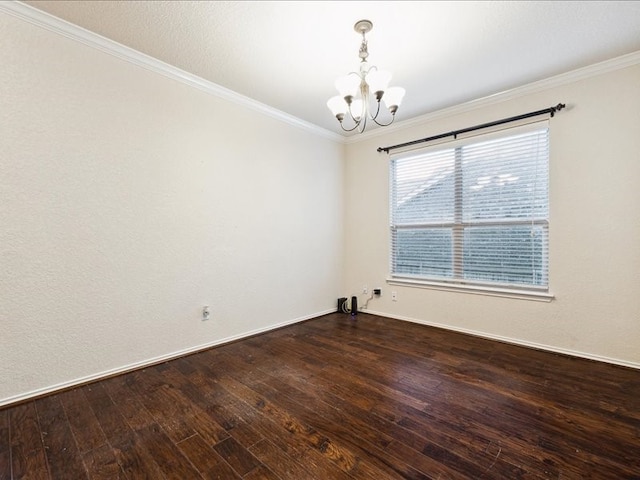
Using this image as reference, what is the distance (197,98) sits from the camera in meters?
3.04

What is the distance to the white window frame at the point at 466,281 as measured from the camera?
3129mm

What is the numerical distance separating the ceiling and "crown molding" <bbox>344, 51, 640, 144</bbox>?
74mm

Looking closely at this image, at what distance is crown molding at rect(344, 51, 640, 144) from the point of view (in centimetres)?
268

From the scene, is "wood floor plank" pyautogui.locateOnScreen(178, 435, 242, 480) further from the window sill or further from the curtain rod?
the curtain rod

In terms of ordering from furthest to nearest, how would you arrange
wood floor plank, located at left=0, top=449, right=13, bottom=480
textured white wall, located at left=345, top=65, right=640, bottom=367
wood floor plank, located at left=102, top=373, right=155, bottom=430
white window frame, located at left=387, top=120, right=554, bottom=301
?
1. white window frame, located at left=387, top=120, right=554, bottom=301
2. textured white wall, located at left=345, top=65, right=640, bottom=367
3. wood floor plank, located at left=102, top=373, right=155, bottom=430
4. wood floor plank, located at left=0, top=449, right=13, bottom=480

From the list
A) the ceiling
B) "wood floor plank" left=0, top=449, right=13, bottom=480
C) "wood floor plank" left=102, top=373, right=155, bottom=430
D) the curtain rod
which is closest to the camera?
"wood floor plank" left=0, top=449, right=13, bottom=480

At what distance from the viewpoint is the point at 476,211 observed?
11.7ft

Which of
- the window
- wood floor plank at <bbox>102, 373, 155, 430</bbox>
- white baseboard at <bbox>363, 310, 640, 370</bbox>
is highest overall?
the window

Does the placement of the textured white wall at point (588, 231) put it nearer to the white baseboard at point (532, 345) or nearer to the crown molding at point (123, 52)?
the white baseboard at point (532, 345)

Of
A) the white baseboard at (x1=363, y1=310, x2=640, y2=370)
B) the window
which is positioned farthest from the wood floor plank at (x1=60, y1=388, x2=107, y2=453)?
the window

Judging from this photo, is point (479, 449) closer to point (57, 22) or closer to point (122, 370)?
point (122, 370)

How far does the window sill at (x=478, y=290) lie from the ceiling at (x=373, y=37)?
2.21 m

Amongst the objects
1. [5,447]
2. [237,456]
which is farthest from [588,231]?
[5,447]

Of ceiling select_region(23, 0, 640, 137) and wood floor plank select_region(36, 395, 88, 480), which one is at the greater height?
ceiling select_region(23, 0, 640, 137)
